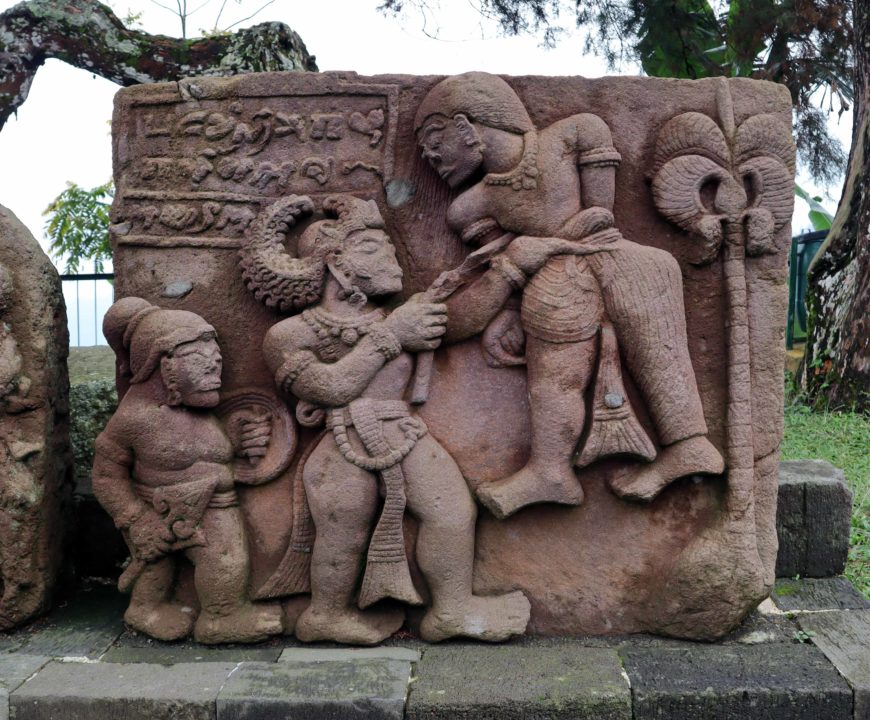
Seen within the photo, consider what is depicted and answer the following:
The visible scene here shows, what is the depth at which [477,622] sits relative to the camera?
3.09 m

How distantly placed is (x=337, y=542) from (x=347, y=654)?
15.3 inches

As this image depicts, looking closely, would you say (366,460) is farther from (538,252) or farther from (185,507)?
(538,252)

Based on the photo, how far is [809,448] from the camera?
5.68m

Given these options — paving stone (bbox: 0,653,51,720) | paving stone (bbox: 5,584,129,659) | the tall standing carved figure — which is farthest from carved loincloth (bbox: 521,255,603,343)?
paving stone (bbox: 0,653,51,720)

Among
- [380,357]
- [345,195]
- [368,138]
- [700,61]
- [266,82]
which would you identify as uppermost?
[700,61]

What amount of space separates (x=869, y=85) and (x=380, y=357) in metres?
6.36

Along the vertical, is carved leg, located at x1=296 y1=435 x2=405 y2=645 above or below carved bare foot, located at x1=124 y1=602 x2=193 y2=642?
above

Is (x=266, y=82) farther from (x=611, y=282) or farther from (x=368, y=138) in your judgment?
(x=611, y=282)

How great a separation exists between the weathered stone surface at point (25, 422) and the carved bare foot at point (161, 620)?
1.24 feet

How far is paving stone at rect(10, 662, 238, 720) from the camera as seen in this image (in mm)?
2738

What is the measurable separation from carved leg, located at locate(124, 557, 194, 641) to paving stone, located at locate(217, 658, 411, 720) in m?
0.39

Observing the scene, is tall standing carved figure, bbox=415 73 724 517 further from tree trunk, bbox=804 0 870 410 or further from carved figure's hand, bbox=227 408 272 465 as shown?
tree trunk, bbox=804 0 870 410

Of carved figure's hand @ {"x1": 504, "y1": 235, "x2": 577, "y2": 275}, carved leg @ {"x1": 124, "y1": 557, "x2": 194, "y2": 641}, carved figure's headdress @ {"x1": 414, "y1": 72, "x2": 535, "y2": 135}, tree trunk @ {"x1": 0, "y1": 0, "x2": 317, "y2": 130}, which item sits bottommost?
carved leg @ {"x1": 124, "y1": 557, "x2": 194, "y2": 641}

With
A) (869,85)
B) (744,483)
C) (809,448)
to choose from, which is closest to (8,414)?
(744,483)
